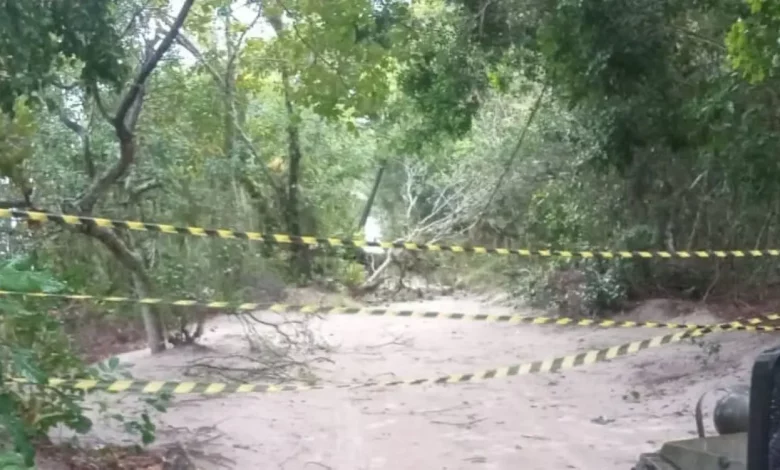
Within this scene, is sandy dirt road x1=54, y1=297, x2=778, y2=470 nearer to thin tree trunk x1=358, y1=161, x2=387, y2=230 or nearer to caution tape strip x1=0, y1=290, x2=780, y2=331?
caution tape strip x1=0, y1=290, x2=780, y2=331

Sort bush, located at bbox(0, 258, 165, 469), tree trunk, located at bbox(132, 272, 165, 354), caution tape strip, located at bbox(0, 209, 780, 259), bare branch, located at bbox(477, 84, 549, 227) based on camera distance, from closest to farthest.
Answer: bush, located at bbox(0, 258, 165, 469)
caution tape strip, located at bbox(0, 209, 780, 259)
tree trunk, located at bbox(132, 272, 165, 354)
bare branch, located at bbox(477, 84, 549, 227)

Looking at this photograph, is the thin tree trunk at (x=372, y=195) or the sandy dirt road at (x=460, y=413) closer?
the sandy dirt road at (x=460, y=413)

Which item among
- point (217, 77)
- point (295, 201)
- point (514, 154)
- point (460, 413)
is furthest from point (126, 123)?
point (514, 154)

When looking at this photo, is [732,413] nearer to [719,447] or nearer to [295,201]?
[719,447]

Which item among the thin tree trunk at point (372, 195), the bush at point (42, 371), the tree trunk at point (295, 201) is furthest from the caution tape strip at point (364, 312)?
the thin tree trunk at point (372, 195)

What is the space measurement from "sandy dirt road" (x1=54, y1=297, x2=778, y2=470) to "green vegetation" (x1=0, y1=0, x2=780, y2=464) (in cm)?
110

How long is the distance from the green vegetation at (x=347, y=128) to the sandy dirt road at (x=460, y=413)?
110 centimetres

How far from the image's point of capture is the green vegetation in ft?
21.9

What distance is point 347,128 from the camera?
1076 cm

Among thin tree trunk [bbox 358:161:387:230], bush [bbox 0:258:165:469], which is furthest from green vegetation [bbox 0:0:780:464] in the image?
thin tree trunk [bbox 358:161:387:230]

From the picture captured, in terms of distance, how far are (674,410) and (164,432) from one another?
145 inches

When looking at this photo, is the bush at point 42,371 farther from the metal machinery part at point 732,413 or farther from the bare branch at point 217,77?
the bare branch at point 217,77

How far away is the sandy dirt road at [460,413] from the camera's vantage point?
18.8ft

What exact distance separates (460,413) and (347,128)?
182 inches
